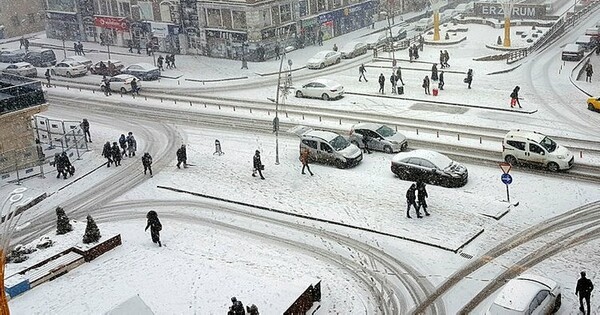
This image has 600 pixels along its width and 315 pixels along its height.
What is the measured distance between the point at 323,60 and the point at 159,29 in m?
19.8

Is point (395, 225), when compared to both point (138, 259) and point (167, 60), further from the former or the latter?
point (167, 60)

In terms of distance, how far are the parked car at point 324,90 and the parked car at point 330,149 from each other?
37.2ft

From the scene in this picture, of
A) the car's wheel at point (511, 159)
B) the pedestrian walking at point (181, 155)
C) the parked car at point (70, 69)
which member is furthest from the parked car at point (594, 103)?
the parked car at point (70, 69)

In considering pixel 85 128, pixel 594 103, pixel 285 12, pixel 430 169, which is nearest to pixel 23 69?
pixel 85 128

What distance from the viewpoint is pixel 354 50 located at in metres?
59.4

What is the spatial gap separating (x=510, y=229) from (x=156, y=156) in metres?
20.4

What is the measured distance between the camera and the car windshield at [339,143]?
33.2 meters

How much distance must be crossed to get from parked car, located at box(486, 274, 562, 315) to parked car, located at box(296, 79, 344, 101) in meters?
26.8

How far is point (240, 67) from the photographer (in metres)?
58.6

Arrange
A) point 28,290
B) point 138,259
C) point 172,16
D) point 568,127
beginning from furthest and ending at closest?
point 172,16
point 568,127
point 138,259
point 28,290

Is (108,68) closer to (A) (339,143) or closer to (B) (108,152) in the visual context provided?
(B) (108,152)

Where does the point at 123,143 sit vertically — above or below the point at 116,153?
above

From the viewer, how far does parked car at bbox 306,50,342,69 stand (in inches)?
2192

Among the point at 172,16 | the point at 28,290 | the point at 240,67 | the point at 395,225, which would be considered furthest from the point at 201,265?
the point at 172,16
